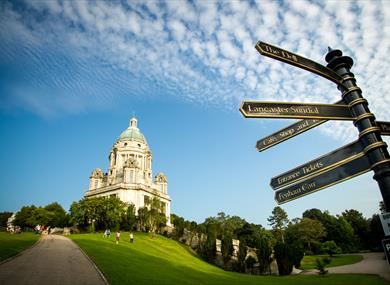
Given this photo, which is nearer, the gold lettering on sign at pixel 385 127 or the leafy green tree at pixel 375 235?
the gold lettering on sign at pixel 385 127

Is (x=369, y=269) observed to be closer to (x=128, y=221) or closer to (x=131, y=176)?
(x=128, y=221)

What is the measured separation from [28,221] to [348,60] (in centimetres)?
7842

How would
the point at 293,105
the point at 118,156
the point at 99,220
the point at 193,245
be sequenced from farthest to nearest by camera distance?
1. the point at 118,156
2. the point at 193,245
3. the point at 99,220
4. the point at 293,105

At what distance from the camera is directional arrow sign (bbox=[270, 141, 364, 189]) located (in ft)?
19.6

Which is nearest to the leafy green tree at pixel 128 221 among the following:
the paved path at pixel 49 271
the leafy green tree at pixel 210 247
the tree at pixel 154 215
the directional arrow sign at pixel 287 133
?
the tree at pixel 154 215

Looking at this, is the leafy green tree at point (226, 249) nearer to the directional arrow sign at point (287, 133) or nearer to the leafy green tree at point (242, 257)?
the leafy green tree at point (242, 257)

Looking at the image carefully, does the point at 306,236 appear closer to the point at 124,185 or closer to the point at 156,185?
the point at 156,185

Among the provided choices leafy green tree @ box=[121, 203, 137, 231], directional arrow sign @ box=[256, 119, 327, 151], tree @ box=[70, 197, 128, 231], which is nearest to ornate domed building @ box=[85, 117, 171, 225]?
leafy green tree @ box=[121, 203, 137, 231]

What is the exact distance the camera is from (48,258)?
19.6 m

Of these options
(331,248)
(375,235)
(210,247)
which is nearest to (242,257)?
(210,247)

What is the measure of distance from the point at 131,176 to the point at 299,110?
67.8 metres

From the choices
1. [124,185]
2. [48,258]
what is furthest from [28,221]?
[48,258]

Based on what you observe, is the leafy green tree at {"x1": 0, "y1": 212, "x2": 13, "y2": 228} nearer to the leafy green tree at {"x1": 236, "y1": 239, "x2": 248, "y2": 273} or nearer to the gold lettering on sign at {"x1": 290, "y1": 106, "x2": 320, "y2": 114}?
the leafy green tree at {"x1": 236, "y1": 239, "x2": 248, "y2": 273}

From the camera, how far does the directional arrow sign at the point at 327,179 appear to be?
5793mm
